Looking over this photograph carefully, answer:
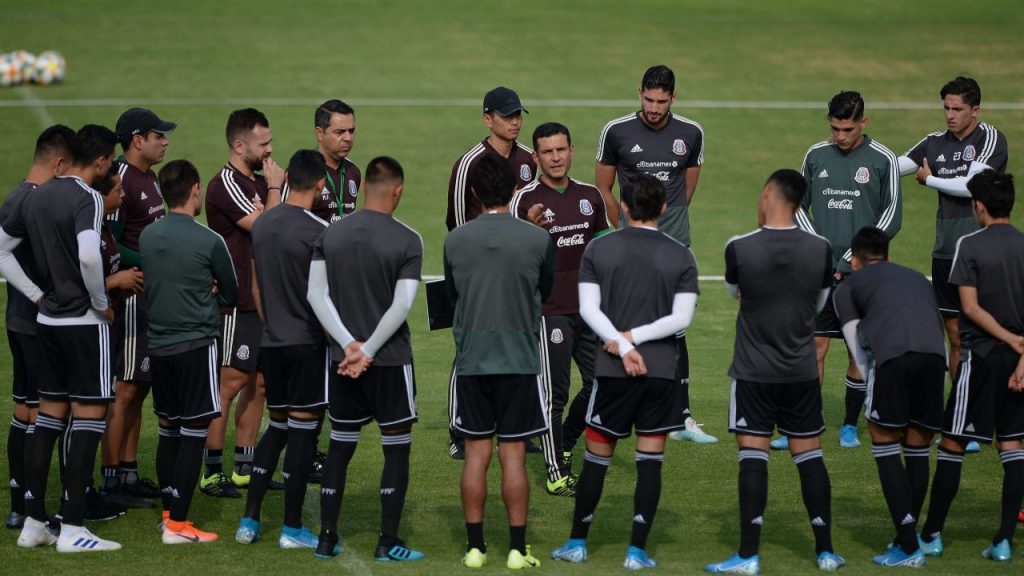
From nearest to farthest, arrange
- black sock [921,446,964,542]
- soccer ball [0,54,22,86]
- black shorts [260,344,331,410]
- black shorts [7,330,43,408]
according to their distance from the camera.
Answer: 1. black sock [921,446,964,542]
2. black shorts [260,344,331,410]
3. black shorts [7,330,43,408]
4. soccer ball [0,54,22,86]

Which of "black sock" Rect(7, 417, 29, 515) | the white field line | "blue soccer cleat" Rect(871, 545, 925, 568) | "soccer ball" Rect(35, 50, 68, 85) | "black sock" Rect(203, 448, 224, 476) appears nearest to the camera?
"blue soccer cleat" Rect(871, 545, 925, 568)

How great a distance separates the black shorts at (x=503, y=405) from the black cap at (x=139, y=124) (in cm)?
322

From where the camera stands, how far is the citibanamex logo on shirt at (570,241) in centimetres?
983

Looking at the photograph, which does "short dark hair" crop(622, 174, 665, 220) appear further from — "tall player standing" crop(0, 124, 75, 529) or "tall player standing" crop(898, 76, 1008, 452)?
"tall player standing" crop(898, 76, 1008, 452)

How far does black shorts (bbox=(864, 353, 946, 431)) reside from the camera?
8.12 metres

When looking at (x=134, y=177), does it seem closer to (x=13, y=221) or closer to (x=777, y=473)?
(x=13, y=221)

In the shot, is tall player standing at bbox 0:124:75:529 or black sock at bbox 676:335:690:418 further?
tall player standing at bbox 0:124:75:529

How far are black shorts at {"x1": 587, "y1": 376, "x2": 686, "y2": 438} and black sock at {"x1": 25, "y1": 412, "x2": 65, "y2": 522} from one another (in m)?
3.53

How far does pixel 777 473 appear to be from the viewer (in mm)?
10250

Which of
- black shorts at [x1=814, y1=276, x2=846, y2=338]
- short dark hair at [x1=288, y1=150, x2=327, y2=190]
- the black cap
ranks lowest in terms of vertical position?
black shorts at [x1=814, y1=276, x2=846, y2=338]

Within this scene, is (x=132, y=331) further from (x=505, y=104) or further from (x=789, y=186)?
(x=789, y=186)

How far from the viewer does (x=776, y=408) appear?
8148 mm

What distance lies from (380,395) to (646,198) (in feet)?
6.75

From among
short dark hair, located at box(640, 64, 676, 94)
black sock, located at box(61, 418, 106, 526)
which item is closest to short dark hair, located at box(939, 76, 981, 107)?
short dark hair, located at box(640, 64, 676, 94)
